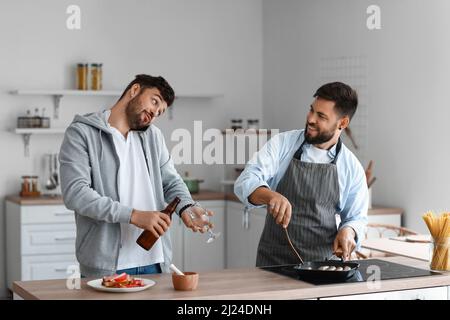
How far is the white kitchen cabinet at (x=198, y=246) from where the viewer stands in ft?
20.8

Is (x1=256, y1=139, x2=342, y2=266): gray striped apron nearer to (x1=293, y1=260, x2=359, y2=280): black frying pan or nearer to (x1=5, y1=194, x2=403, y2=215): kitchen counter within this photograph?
(x1=293, y1=260, x2=359, y2=280): black frying pan

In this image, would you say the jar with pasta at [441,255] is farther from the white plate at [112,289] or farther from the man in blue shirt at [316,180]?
the white plate at [112,289]

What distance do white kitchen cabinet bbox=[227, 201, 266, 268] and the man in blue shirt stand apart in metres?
2.50

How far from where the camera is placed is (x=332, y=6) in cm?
619

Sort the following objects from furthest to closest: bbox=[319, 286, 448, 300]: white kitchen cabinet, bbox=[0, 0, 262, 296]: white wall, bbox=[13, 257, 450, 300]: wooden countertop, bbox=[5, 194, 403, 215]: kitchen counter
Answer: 1. bbox=[0, 0, 262, 296]: white wall
2. bbox=[5, 194, 403, 215]: kitchen counter
3. bbox=[319, 286, 448, 300]: white kitchen cabinet
4. bbox=[13, 257, 450, 300]: wooden countertop

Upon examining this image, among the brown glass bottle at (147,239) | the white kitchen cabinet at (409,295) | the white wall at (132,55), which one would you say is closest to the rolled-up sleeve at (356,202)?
the white kitchen cabinet at (409,295)

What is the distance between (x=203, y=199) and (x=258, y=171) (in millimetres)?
3096

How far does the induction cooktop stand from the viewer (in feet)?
9.65

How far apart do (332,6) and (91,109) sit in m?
2.10

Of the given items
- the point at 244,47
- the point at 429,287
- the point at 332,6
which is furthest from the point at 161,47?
the point at 429,287

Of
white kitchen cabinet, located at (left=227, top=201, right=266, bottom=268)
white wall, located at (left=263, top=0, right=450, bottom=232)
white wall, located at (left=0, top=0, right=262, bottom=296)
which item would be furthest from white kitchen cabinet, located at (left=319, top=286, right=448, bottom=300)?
white wall, located at (left=0, top=0, right=262, bottom=296)

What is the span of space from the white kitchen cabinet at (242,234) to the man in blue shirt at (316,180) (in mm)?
2502

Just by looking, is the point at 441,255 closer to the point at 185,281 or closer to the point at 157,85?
the point at 185,281

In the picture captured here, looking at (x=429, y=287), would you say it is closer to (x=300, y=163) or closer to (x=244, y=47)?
(x=300, y=163)
